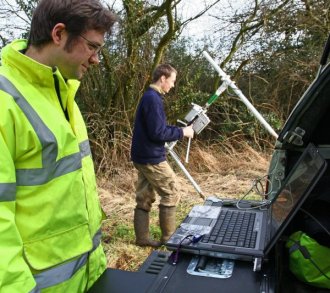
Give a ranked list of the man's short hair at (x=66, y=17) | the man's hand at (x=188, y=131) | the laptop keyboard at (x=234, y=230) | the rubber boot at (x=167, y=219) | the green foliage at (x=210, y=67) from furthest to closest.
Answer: the green foliage at (x=210, y=67) < the man's hand at (x=188, y=131) < the rubber boot at (x=167, y=219) < the laptop keyboard at (x=234, y=230) < the man's short hair at (x=66, y=17)

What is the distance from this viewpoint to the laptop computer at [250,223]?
1.43m

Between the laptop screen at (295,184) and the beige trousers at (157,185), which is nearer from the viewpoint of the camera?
the laptop screen at (295,184)

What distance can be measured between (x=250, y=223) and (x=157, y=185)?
2011 mm

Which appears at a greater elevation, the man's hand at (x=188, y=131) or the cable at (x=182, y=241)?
the man's hand at (x=188, y=131)

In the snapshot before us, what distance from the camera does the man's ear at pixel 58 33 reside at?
4.00 ft

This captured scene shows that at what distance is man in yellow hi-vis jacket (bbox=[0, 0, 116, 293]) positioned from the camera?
1.02 metres

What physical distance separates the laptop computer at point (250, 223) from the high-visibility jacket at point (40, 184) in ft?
1.43

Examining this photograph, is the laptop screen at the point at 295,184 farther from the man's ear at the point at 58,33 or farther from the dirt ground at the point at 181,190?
the dirt ground at the point at 181,190

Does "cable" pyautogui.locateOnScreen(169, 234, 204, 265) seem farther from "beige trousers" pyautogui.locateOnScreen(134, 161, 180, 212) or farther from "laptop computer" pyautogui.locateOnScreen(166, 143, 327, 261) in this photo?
"beige trousers" pyautogui.locateOnScreen(134, 161, 180, 212)

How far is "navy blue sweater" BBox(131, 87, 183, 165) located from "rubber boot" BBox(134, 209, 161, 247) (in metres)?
0.60

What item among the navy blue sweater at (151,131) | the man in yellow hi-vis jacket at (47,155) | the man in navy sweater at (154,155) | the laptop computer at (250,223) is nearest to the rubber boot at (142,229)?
the man in navy sweater at (154,155)

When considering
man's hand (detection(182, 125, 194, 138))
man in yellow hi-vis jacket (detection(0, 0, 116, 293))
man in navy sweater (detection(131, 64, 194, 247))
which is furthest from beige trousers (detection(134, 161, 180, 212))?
man in yellow hi-vis jacket (detection(0, 0, 116, 293))

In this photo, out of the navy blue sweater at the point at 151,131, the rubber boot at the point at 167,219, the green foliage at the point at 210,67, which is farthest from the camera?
the green foliage at the point at 210,67

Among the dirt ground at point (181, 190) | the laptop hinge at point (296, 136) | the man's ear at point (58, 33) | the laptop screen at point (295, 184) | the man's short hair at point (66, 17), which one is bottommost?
the dirt ground at point (181, 190)
